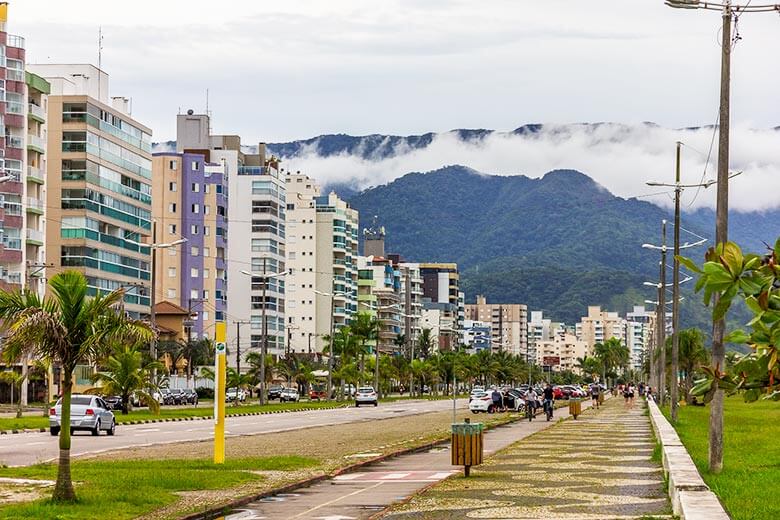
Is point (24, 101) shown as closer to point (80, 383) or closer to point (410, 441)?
point (80, 383)

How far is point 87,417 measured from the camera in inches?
1916

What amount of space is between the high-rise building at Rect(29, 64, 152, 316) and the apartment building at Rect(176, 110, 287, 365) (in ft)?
150

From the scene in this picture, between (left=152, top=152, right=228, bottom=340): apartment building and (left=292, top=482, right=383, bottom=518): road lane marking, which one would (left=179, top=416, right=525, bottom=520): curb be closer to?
(left=292, top=482, right=383, bottom=518): road lane marking

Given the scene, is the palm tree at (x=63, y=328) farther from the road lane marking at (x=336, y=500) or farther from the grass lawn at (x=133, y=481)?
the road lane marking at (x=336, y=500)

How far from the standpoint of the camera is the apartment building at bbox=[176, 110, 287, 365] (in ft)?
552

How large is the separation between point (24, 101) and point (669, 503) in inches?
3086

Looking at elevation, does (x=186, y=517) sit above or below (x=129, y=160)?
below

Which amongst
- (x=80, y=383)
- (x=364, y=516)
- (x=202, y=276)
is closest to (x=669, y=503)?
(x=364, y=516)

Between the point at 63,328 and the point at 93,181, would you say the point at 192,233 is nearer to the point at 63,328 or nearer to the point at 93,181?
the point at 93,181

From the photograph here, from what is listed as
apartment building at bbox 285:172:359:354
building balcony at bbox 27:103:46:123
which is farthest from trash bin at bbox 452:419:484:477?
apartment building at bbox 285:172:359:354

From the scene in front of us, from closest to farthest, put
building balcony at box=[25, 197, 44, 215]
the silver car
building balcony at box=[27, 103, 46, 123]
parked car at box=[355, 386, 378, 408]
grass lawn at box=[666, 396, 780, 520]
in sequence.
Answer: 1. grass lawn at box=[666, 396, 780, 520]
2. the silver car
3. building balcony at box=[25, 197, 44, 215]
4. building balcony at box=[27, 103, 46, 123]
5. parked car at box=[355, 386, 378, 408]

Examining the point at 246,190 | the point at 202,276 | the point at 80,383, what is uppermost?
the point at 246,190

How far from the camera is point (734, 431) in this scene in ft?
170

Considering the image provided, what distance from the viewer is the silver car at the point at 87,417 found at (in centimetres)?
4819
